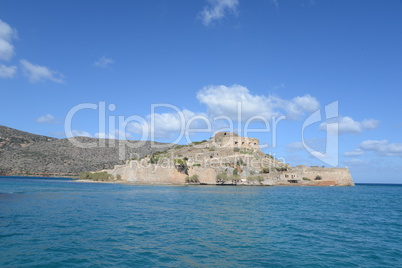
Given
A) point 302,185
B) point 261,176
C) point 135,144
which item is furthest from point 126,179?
point 135,144

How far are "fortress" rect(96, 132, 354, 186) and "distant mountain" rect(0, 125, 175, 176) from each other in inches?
1556

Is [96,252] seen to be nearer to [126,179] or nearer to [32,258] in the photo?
[32,258]

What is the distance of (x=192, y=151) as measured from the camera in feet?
273

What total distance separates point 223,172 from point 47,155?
251ft

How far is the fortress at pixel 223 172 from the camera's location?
64.1 meters

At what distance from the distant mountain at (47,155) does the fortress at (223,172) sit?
39525mm

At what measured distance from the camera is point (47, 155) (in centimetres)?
10950

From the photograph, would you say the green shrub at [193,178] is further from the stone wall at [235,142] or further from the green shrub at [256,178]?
the stone wall at [235,142]

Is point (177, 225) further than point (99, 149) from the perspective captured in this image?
No

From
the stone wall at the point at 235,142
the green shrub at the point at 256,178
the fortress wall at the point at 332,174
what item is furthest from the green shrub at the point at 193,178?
the fortress wall at the point at 332,174

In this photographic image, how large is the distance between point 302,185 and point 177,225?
199 feet

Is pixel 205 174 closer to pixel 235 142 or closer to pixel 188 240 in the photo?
pixel 235 142

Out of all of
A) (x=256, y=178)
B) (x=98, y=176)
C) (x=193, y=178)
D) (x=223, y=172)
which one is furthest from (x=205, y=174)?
(x=98, y=176)

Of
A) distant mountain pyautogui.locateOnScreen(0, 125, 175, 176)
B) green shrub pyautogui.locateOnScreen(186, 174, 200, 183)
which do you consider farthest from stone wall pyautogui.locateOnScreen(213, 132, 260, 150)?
distant mountain pyautogui.locateOnScreen(0, 125, 175, 176)
